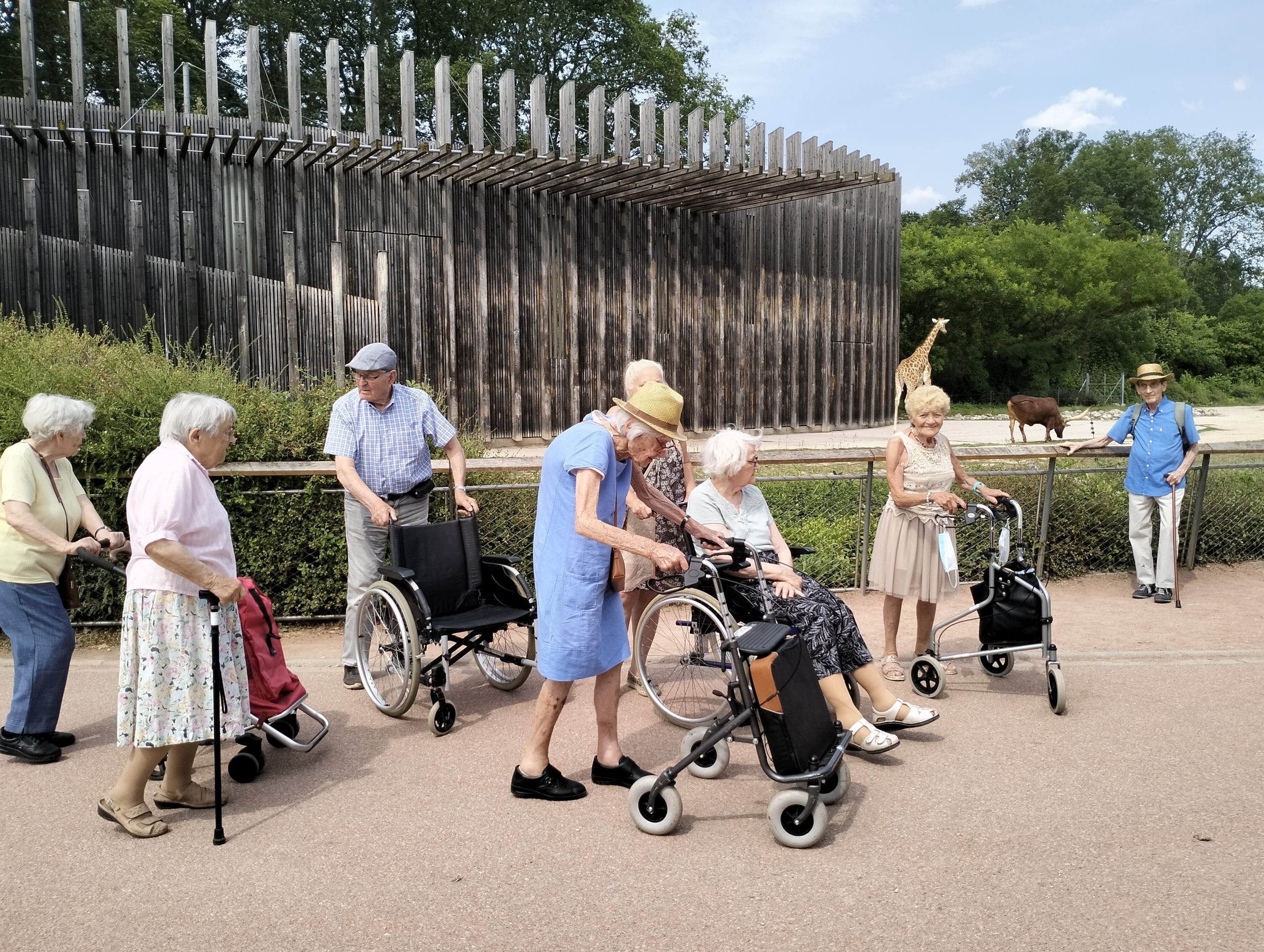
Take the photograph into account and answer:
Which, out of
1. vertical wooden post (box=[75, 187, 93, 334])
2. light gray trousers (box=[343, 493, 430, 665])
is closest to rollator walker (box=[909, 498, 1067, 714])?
light gray trousers (box=[343, 493, 430, 665])

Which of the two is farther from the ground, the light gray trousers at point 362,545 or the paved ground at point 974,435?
the light gray trousers at point 362,545

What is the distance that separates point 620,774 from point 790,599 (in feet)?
3.46

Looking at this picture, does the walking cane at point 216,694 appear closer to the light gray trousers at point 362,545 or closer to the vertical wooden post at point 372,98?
the light gray trousers at point 362,545

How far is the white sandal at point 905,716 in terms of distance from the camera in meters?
4.49

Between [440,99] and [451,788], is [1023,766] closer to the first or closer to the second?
[451,788]

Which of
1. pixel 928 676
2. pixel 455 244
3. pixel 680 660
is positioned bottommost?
pixel 928 676

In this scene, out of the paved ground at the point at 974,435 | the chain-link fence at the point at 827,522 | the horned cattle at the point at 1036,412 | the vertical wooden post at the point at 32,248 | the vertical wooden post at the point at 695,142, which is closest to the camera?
the chain-link fence at the point at 827,522

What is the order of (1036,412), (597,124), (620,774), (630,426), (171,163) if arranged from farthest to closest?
1. (1036,412)
2. (597,124)
3. (171,163)
4. (620,774)
5. (630,426)

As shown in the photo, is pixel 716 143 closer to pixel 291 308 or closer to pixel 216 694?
pixel 291 308

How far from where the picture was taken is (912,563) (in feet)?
17.9

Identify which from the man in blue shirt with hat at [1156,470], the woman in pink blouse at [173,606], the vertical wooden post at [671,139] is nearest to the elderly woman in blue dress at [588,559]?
the woman in pink blouse at [173,606]

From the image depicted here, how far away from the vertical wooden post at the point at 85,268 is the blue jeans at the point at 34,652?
9.84 meters

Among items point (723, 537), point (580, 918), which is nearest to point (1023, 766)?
point (723, 537)

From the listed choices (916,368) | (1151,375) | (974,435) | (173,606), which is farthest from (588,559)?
(916,368)
